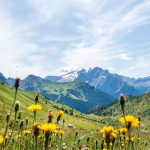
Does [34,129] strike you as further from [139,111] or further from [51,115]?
[139,111]

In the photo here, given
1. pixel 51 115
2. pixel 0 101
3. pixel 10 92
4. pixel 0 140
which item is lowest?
pixel 0 140

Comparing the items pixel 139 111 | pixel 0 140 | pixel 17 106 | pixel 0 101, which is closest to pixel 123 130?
pixel 139 111

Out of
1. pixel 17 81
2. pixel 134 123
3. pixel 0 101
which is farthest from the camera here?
pixel 0 101

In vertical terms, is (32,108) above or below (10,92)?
below

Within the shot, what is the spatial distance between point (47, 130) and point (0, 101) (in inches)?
6093

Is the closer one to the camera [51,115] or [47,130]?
[47,130]

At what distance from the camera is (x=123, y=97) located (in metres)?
6.10

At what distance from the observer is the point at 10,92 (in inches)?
7854

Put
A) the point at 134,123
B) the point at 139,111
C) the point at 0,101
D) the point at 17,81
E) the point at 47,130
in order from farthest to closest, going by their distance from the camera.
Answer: the point at 0,101
the point at 139,111
the point at 17,81
the point at 134,123
the point at 47,130

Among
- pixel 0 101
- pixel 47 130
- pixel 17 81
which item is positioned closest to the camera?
pixel 47 130

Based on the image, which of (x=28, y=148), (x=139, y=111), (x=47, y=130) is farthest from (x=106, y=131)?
(x=28, y=148)

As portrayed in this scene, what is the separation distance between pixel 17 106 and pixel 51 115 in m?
0.66

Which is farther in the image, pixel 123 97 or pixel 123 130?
pixel 123 130

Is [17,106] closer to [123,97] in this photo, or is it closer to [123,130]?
[123,97]
